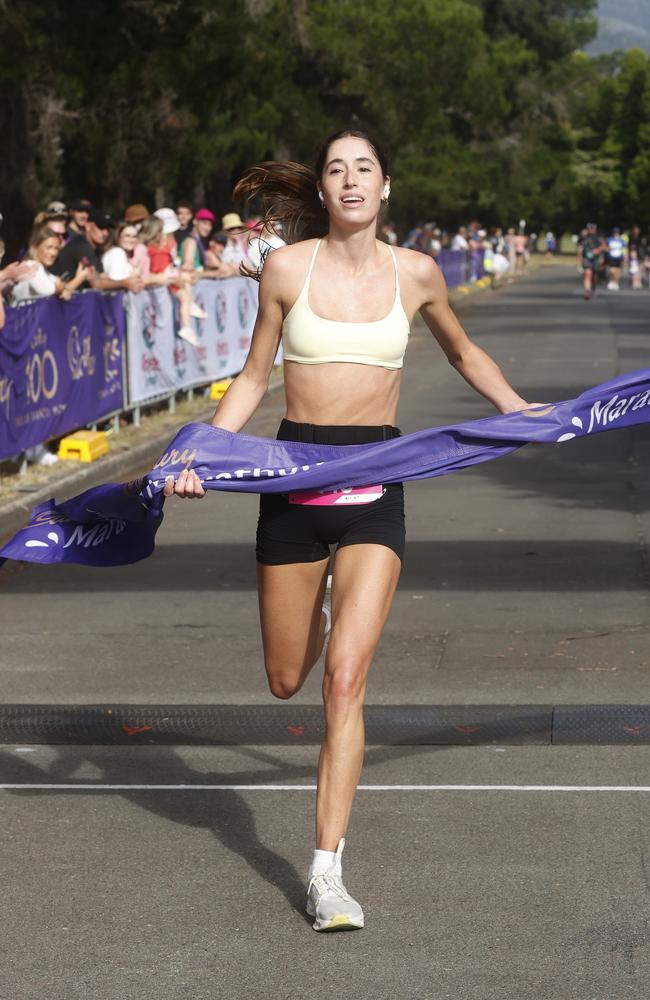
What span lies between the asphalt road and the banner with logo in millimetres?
6220

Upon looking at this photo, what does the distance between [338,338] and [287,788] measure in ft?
6.05

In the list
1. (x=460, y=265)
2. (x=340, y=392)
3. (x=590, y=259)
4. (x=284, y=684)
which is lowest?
(x=460, y=265)

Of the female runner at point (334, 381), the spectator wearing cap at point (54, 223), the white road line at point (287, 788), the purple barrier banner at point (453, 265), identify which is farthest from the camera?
the purple barrier banner at point (453, 265)

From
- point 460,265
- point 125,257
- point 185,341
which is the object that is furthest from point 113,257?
point 460,265

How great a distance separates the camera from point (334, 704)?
514cm

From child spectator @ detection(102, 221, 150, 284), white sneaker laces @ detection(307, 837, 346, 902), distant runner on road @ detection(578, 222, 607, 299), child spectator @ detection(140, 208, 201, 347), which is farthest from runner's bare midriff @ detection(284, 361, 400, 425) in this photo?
distant runner on road @ detection(578, 222, 607, 299)

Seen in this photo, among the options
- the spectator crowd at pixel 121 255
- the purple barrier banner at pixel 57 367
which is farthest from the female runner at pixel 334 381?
the purple barrier banner at pixel 57 367

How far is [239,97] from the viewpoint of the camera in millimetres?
34906

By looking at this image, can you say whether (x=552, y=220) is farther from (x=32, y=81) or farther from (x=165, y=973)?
(x=165, y=973)

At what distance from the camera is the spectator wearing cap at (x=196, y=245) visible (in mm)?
20297

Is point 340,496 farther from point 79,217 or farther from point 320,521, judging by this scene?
point 79,217

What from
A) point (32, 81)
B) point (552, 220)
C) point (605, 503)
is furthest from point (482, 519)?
point (552, 220)

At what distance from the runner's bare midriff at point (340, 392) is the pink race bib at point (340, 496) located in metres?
0.20

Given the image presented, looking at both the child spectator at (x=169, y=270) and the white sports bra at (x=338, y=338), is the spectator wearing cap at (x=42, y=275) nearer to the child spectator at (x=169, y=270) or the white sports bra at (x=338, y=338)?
the child spectator at (x=169, y=270)
